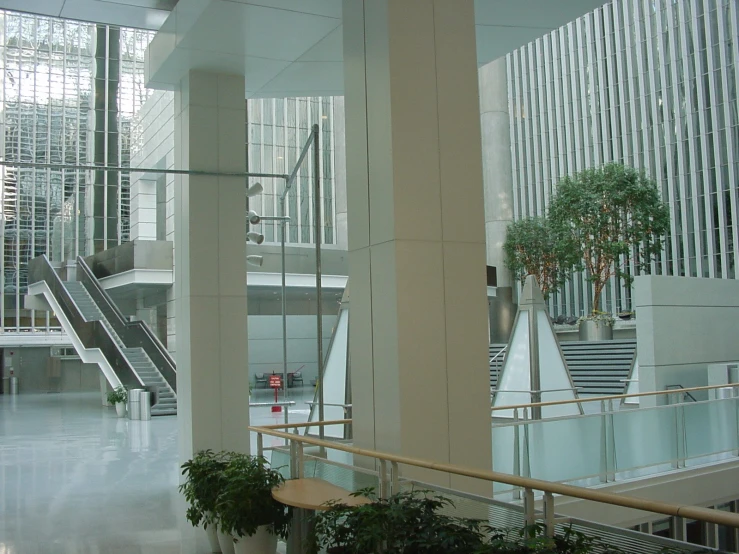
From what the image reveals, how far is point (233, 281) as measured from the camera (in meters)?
9.08

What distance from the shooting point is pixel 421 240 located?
211 inches

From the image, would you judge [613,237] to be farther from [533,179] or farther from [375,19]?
[375,19]

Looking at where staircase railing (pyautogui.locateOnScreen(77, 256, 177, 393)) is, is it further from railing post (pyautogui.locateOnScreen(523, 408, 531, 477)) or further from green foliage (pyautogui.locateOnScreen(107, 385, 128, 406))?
railing post (pyautogui.locateOnScreen(523, 408, 531, 477))

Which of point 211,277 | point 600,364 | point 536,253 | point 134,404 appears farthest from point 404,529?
point 536,253

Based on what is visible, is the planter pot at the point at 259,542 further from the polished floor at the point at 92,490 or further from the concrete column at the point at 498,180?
the concrete column at the point at 498,180

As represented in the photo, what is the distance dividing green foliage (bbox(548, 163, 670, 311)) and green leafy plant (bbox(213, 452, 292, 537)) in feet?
91.9

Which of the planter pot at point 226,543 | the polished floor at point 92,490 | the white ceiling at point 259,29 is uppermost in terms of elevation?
the white ceiling at point 259,29

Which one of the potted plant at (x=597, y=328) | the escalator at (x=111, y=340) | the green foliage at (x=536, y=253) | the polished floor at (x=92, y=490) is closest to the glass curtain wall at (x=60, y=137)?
the escalator at (x=111, y=340)

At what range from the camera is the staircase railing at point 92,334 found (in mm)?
22022

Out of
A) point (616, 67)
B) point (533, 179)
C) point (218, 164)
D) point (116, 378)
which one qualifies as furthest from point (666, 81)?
point (218, 164)

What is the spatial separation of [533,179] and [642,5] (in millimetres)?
12419

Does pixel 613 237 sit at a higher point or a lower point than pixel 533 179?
lower

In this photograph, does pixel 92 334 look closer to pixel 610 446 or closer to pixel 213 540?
pixel 213 540

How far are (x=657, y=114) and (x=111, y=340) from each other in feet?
102
